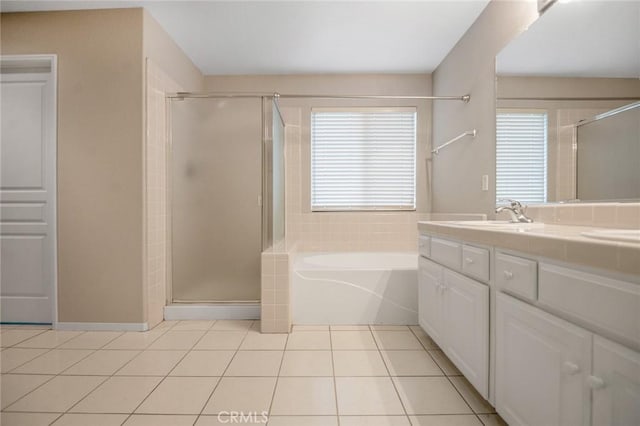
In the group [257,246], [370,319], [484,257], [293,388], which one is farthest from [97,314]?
[484,257]

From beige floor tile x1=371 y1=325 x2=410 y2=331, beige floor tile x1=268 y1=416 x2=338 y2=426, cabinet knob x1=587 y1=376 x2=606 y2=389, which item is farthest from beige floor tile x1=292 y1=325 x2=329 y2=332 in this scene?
cabinet knob x1=587 y1=376 x2=606 y2=389

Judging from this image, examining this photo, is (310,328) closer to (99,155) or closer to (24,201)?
(99,155)

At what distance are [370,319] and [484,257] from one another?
138 centimetres

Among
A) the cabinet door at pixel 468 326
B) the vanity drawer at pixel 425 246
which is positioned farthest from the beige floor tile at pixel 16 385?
the vanity drawer at pixel 425 246

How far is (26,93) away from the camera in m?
2.53

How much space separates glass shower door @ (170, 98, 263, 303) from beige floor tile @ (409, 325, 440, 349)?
126cm

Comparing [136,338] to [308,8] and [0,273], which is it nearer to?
[0,273]

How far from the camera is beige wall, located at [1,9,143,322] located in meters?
2.42

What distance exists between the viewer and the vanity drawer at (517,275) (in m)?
1.07

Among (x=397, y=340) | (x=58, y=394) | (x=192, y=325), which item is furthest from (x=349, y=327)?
(x=58, y=394)

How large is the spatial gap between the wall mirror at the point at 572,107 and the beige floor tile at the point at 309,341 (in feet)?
4.92

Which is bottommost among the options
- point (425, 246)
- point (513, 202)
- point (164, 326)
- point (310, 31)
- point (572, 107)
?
point (164, 326)

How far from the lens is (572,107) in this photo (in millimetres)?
1628

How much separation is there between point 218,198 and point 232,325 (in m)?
1.01
